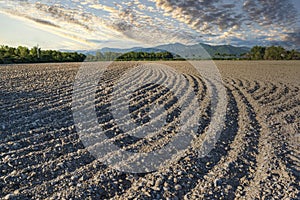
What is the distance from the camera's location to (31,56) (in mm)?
41594

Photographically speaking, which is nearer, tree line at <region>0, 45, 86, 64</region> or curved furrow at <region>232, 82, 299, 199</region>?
curved furrow at <region>232, 82, 299, 199</region>

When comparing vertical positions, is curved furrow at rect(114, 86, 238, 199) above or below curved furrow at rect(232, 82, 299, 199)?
below

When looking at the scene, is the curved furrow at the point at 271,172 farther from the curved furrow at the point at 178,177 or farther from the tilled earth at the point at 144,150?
the curved furrow at the point at 178,177

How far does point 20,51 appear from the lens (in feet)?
142

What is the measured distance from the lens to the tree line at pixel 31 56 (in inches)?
1458

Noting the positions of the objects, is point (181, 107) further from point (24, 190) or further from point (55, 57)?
point (55, 57)

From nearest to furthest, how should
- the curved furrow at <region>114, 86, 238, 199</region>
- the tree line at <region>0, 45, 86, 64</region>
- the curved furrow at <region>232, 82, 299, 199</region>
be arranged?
1. the curved furrow at <region>114, 86, 238, 199</region>
2. the curved furrow at <region>232, 82, 299, 199</region>
3. the tree line at <region>0, 45, 86, 64</region>

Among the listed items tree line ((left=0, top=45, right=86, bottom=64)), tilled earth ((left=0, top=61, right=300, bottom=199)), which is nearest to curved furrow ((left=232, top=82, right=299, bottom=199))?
tilled earth ((left=0, top=61, right=300, bottom=199))

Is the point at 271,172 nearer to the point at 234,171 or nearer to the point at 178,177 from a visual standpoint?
the point at 234,171

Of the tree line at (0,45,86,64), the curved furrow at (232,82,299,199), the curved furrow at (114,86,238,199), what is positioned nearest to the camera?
the curved furrow at (114,86,238,199)

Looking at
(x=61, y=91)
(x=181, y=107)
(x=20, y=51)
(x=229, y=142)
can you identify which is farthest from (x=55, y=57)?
(x=229, y=142)

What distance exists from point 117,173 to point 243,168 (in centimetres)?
214

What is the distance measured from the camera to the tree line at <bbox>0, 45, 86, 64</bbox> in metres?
37.0

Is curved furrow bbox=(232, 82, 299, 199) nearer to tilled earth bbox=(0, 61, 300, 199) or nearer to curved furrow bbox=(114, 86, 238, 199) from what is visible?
tilled earth bbox=(0, 61, 300, 199)
